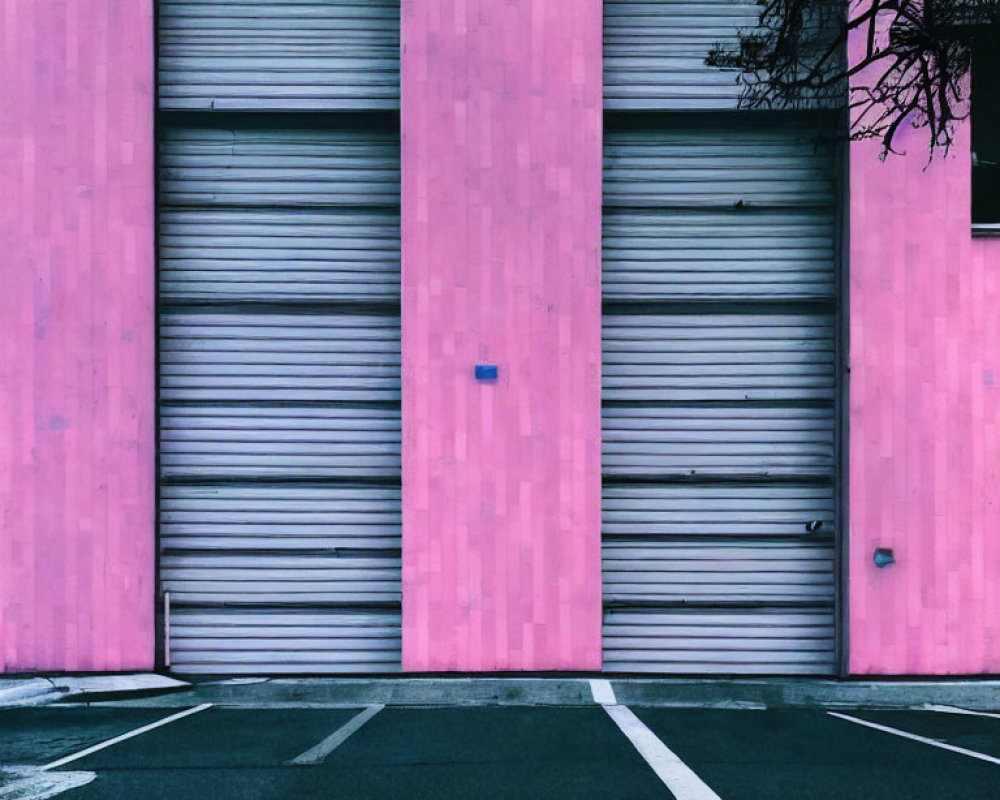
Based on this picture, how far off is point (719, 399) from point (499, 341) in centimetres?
256

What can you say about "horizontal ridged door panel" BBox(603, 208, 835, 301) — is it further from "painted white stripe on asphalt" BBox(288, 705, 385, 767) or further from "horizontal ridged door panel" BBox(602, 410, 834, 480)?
"painted white stripe on asphalt" BBox(288, 705, 385, 767)

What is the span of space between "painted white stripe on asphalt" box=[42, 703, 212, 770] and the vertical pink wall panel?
6817mm

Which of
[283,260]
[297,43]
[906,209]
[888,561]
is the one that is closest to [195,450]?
[283,260]

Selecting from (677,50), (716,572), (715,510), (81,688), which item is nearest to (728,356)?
(715,510)

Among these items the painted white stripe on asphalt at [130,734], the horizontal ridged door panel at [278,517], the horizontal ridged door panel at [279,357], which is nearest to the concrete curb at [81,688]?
the painted white stripe on asphalt at [130,734]

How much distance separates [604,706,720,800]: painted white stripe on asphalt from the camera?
4.92m

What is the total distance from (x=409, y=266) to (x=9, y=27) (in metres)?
5.06

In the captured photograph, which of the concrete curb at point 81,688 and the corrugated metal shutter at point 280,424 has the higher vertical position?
the corrugated metal shutter at point 280,424

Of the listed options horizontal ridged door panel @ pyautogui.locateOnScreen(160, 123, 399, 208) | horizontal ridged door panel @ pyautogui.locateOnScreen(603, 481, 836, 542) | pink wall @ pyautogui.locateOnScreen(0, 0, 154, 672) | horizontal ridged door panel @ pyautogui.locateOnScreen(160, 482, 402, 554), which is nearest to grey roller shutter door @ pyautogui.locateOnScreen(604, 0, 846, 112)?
horizontal ridged door panel @ pyautogui.locateOnScreen(160, 123, 399, 208)

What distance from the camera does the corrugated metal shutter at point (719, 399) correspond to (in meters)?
9.37

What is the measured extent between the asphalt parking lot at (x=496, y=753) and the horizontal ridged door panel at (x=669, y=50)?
6480 mm

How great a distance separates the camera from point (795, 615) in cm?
938

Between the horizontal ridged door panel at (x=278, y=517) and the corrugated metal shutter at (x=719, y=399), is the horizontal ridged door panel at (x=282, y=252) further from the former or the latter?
the corrugated metal shutter at (x=719, y=399)

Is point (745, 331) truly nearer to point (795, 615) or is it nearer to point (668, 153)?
point (668, 153)
